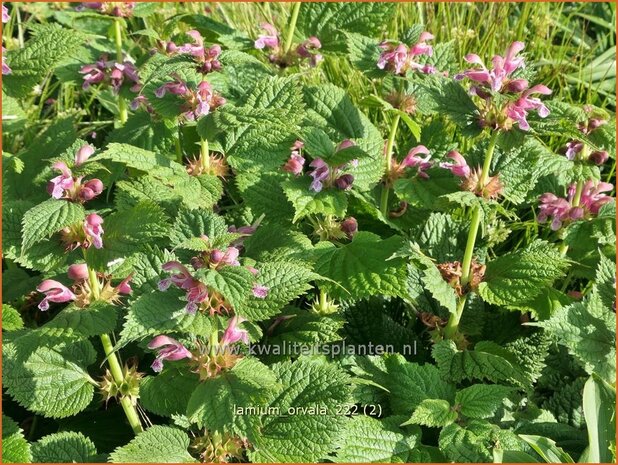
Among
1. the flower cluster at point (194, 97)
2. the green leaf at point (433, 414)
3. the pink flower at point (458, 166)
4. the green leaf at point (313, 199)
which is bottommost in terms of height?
the green leaf at point (433, 414)

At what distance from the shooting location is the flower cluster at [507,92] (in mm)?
2107

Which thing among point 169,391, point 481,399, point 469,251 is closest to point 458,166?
point 469,251

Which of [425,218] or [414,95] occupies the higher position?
[414,95]

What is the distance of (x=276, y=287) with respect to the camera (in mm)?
1884

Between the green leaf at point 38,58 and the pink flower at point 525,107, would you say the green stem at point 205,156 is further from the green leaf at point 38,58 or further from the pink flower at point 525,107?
the pink flower at point 525,107

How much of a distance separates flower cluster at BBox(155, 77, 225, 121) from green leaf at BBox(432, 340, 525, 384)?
0.96 meters

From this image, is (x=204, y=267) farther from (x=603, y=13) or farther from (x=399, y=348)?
(x=603, y=13)

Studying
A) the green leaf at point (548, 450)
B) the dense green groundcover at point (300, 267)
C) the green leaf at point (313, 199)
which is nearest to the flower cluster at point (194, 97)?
the dense green groundcover at point (300, 267)

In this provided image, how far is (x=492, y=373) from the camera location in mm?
2236

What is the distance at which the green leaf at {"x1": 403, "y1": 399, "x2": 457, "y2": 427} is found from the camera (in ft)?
6.82

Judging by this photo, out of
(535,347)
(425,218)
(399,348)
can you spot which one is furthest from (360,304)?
(535,347)

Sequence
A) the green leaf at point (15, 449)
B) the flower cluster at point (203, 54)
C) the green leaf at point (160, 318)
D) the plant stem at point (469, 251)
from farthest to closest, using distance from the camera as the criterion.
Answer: the flower cluster at point (203, 54) < the plant stem at point (469, 251) < the green leaf at point (15, 449) < the green leaf at point (160, 318)

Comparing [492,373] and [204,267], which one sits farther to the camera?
[492,373]

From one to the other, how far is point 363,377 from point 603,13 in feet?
10.6
